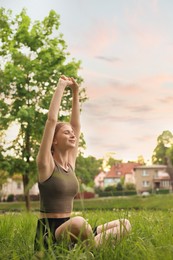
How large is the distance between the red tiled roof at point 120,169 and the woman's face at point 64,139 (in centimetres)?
8761

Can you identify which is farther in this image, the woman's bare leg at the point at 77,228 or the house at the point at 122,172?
the house at the point at 122,172

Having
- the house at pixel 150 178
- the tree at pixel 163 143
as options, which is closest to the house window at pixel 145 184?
the house at pixel 150 178

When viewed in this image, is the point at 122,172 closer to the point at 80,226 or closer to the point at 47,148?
the point at 47,148

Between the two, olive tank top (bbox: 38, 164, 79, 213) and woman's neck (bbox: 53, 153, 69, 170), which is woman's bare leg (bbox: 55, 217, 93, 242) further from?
woman's neck (bbox: 53, 153, 69, 170)

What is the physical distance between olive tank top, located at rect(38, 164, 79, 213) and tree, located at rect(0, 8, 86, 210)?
50.3ft

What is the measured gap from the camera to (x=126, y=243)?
10.5 feet

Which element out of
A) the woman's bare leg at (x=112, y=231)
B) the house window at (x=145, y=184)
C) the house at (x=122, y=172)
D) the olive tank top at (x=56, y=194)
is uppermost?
the house at (x=122, y=172)

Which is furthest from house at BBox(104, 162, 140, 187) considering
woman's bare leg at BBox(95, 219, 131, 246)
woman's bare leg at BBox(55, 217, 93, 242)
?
woman's bare leg at BBox(55, 217, 93, 242)

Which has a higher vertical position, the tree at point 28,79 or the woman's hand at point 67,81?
the tree at point 28,79

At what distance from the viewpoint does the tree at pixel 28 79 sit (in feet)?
62.8

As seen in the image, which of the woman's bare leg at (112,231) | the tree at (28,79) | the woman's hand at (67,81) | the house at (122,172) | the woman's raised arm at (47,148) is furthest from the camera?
the house at (122,172)

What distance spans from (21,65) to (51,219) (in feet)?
56.8

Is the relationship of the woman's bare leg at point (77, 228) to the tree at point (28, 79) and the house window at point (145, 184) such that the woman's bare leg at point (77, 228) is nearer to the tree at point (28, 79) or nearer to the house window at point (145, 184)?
the tree at point (28, 79)

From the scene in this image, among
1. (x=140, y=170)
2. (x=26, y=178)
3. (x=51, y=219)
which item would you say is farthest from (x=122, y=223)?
(x=140, y=170)
